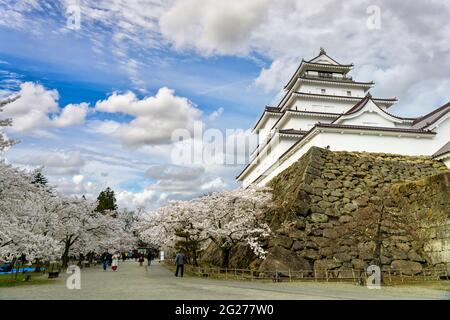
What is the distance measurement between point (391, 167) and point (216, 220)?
39.1 feet

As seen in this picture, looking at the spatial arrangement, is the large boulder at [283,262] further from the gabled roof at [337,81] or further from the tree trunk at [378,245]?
the gabled roof at [337,81]

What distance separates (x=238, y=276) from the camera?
17141 millimetres

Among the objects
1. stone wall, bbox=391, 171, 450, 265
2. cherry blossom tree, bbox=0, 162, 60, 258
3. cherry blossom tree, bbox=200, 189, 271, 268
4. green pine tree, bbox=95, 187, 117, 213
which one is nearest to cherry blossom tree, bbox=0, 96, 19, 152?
cherry blossom tree, bbox=0, 162, 60, 258

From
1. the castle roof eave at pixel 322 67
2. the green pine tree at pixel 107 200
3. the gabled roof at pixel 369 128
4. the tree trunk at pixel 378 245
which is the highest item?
the castle roof eave at pixel 322 67

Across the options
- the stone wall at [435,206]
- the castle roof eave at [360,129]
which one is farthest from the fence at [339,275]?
the castle roof eave at [360,129]

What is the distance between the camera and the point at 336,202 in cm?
2034

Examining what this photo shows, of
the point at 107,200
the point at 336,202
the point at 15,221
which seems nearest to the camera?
the point at 15,221

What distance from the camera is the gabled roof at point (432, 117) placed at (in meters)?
24.6

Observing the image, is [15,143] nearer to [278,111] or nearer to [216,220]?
[216,220]

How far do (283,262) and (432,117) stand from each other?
17.8 metres

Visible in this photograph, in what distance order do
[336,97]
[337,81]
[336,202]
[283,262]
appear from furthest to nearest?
[337,81], [336,97], [336,202], [283,262]

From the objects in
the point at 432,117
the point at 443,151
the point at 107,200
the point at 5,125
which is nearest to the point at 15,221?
the point at 5,125

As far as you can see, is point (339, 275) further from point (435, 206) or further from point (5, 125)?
point (5, 125)
